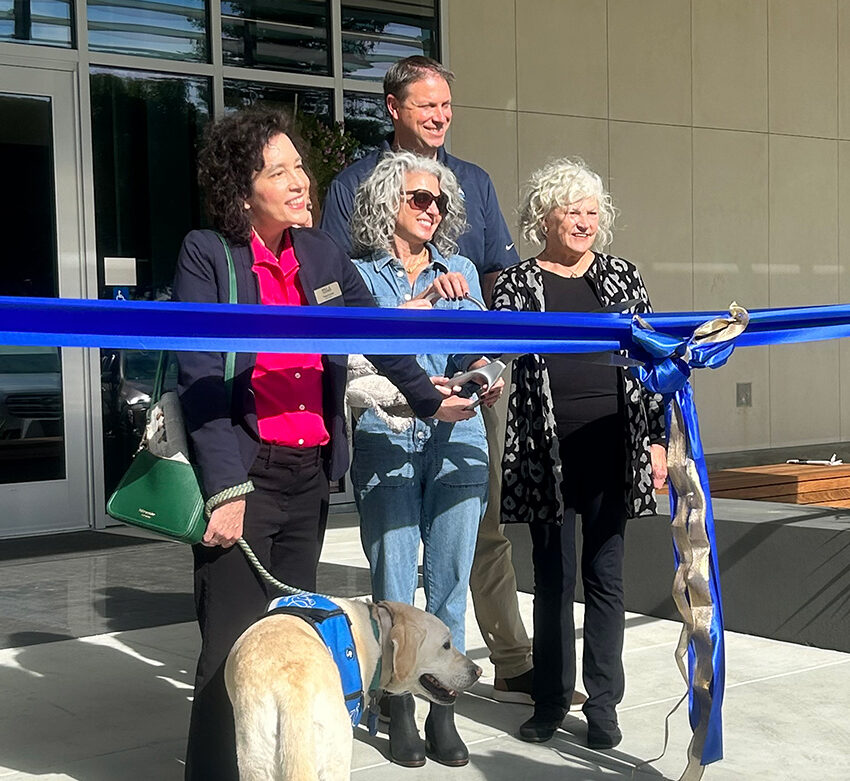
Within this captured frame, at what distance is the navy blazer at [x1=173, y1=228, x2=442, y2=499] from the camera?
11.2 feet

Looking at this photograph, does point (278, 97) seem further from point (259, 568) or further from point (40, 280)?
point (259, 568)

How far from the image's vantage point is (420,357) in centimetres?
421

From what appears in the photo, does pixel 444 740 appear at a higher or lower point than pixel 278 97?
lower

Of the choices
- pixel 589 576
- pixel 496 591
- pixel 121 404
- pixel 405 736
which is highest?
pixel 121 404

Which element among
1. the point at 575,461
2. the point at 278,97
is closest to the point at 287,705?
the point at 575,461

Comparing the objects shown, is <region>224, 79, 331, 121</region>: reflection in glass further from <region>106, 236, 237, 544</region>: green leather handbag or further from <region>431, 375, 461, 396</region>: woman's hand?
<region>106, 236, 237, 544</region>: green leather handbag

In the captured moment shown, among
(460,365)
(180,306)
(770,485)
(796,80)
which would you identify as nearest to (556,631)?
(460,365)

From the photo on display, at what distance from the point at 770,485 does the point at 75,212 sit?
527cm

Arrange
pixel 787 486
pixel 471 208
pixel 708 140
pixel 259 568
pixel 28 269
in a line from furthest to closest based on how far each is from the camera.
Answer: pixel 708 140 < pixel 28 269 < pixel 787 486 < pixel 471 208 < pixel 259 568

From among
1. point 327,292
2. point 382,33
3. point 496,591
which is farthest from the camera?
point 382,33

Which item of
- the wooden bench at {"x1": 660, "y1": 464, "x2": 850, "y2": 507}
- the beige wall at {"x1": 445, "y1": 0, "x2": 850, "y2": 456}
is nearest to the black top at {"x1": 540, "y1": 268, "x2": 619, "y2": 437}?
the wooden bench at {"x1": 660, "y1": 464, "x2": 850, "y2": 507}

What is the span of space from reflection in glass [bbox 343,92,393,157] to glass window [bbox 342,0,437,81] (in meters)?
0.18

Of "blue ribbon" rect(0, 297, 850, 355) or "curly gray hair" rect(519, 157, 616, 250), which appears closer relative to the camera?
"blue ribbon" rect(0, 297, 850, 355)

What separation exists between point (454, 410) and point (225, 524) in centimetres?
86
